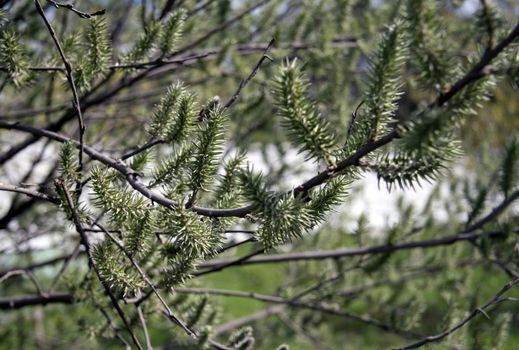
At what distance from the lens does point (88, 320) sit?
2.04m

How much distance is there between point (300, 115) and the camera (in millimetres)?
1083

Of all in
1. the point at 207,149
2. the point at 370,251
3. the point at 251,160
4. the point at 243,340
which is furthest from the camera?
the point at 370,251

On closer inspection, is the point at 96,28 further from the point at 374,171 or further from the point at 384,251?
the point at 384,251

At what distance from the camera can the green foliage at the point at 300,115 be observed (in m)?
1.06

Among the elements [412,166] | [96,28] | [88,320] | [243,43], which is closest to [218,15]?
[243,43]

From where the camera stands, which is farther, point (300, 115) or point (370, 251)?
point (370, 251)

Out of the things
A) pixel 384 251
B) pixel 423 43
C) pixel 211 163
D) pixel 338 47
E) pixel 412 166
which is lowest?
pixel 412 166

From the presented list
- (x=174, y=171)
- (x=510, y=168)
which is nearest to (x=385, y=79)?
(x=174, y=171)

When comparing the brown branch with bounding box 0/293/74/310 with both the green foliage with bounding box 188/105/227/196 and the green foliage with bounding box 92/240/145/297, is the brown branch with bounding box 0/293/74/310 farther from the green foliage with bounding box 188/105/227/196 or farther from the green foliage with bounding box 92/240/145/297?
the green foliage with bounding box 188/105/227/196

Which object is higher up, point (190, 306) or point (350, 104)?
point (350, 104)

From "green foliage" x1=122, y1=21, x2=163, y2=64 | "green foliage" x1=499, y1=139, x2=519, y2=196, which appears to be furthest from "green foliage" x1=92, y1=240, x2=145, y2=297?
"green foliage" x1=499, y1=139, x2=519, y2=196

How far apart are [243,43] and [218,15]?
22cm

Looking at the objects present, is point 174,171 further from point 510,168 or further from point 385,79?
point 510,168

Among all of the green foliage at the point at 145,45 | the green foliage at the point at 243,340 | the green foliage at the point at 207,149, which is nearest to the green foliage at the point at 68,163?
the green foliage at the point at 207,149
